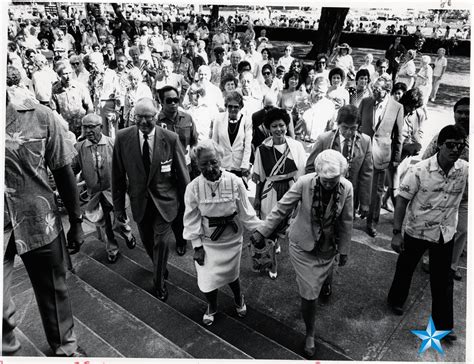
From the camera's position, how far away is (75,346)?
9.31 ft

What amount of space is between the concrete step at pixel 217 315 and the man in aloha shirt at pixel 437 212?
4.08 ft

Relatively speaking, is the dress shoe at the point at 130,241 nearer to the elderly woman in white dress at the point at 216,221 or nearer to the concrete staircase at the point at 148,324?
the concrete staircase at the point at 148,324

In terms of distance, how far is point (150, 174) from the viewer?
345 cm

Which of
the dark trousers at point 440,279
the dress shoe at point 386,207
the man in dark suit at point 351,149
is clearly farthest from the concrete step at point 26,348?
the dress shoe at point 386,207

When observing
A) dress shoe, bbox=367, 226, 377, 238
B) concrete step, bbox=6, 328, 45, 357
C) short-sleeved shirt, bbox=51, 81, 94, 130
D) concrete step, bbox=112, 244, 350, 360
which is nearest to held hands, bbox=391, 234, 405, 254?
concrete step, bbox=112, 244, 350, 360

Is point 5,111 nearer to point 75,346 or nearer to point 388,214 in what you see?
point 75,346

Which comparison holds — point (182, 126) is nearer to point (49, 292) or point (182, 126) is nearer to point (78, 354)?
point (49, 292)

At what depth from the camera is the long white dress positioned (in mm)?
3033

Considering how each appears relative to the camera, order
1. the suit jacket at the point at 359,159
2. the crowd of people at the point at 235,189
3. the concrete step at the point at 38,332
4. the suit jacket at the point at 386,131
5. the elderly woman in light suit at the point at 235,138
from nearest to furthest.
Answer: the crowd of people at the point at 235,189 → the concrete step at the point at 38,332 → the suit jacket at the point at 359,159 → the suit jacket at the point at 386,131 → the elderly woman in light suit at the point at 235,138

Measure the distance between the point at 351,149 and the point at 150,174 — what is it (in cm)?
194

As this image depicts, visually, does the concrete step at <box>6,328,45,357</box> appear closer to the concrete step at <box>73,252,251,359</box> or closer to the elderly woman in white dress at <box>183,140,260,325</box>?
the concrete step at <box>73,252,251,359</box>

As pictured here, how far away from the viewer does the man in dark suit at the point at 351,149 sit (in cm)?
368

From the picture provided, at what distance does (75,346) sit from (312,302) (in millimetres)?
1759

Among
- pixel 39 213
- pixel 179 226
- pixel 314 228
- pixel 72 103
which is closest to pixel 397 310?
pixel 314 228
